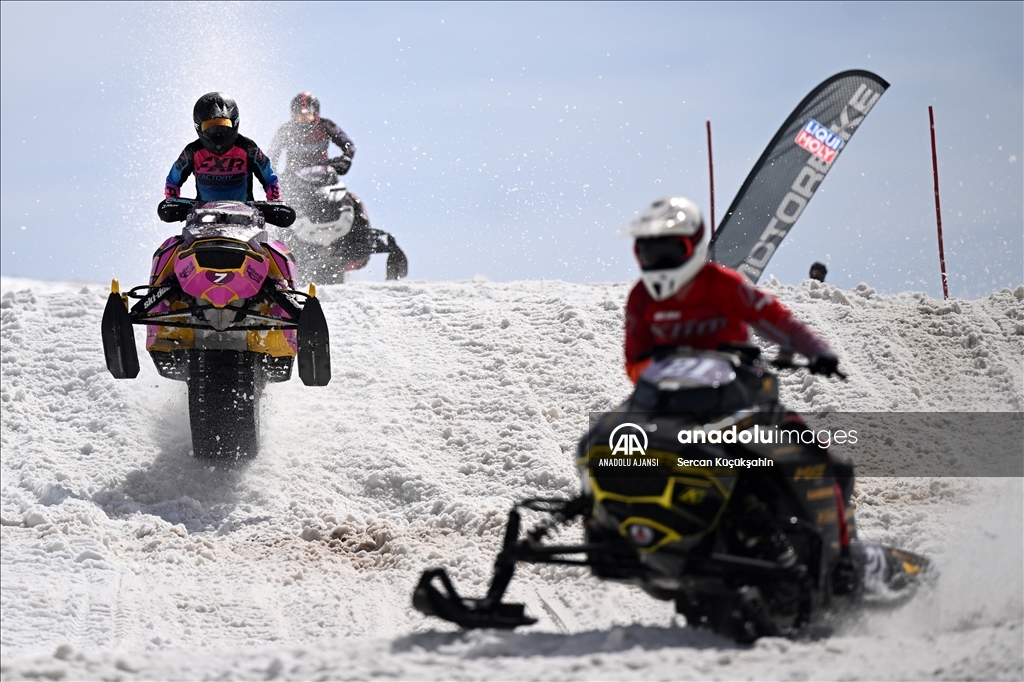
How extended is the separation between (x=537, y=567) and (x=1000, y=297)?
654 cm

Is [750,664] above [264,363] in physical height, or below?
below

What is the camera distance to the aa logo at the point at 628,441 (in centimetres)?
441

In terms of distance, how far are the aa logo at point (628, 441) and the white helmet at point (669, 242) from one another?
70 cm

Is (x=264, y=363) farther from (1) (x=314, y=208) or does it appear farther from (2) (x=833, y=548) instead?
(1) (x=314, y=208)

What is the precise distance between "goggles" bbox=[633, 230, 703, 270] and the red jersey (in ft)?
0.48

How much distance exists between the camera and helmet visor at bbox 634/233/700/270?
4.80 m

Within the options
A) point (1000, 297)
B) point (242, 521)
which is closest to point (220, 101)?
point (242, 521)

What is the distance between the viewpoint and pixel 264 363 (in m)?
8.29

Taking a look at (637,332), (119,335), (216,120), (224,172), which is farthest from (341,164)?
(637,332)

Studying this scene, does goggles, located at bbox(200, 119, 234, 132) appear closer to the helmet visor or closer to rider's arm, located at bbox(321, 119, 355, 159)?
the helmet visor

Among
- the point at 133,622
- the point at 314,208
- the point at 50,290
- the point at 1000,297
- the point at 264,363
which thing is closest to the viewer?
the point at 133,622

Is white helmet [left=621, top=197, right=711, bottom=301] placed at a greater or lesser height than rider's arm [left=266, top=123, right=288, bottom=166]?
lesser

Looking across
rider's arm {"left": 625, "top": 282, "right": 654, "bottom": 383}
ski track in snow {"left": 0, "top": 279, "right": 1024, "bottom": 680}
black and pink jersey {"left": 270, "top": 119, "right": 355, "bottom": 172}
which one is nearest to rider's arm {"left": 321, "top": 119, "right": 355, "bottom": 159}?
black and pink jersey {"left": 270, "top": 119, "right": 355, "bottom": 172}

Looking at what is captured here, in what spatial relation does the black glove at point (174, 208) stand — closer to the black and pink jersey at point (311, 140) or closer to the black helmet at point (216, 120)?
the black helmet at point (216, 120)
